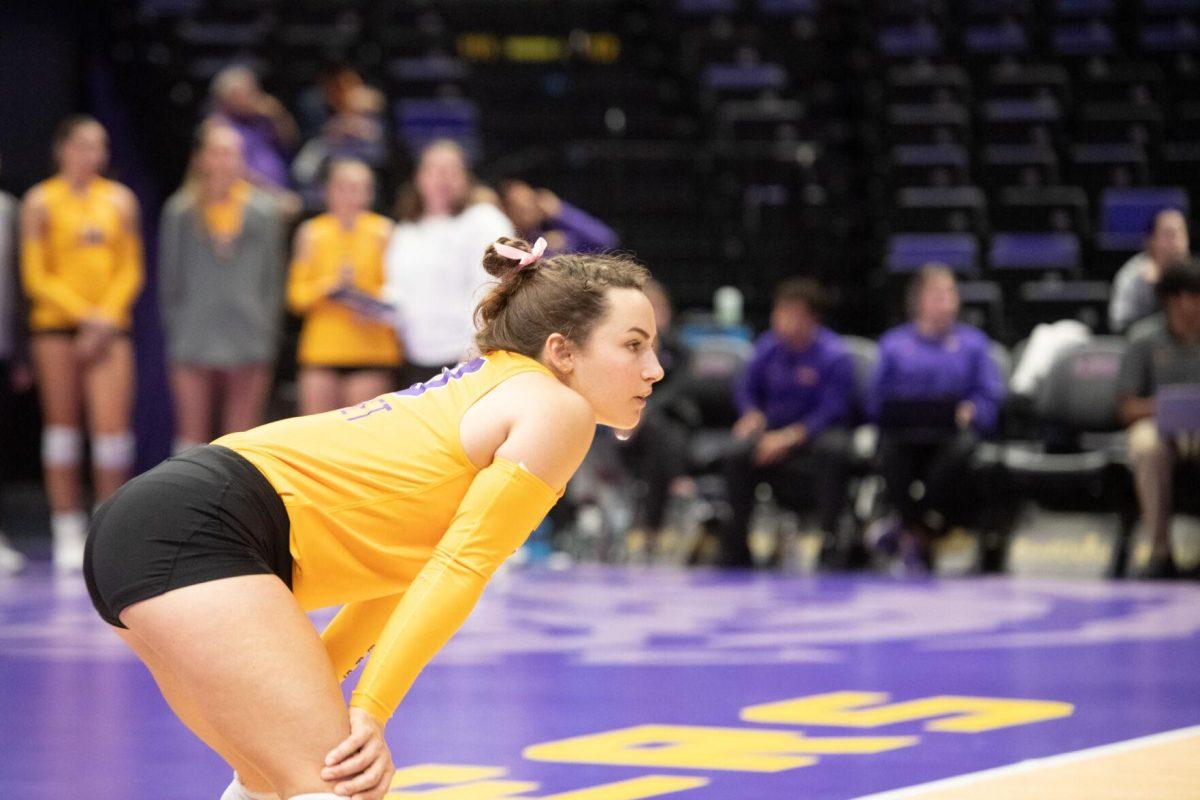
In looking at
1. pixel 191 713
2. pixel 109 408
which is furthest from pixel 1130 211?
pixel 191 713

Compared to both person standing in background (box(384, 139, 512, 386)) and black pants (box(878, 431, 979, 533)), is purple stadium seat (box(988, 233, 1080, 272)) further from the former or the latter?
person standing in background (box(384, 139, 512, 386))

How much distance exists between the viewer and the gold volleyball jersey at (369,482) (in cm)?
268

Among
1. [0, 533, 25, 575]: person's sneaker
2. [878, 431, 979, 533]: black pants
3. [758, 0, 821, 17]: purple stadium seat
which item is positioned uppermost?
[758, 0, 821, 17]: purple stadium seat

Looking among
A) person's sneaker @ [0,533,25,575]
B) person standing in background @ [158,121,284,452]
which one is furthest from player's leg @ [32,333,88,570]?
person standing in background @ [158,121,284,452]

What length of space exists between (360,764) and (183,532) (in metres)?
0.42

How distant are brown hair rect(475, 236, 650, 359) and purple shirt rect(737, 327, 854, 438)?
605 cm

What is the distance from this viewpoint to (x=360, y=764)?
2.48 meters

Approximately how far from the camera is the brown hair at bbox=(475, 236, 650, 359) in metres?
2.82

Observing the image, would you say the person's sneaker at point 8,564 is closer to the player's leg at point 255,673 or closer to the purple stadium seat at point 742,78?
the player's leg at point 255,673

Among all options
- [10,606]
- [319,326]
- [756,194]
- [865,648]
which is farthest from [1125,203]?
[10,606]

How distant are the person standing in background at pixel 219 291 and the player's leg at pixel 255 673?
617cm

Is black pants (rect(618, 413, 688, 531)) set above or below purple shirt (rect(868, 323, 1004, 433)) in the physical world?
below

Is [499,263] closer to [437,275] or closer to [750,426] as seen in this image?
[437,275]

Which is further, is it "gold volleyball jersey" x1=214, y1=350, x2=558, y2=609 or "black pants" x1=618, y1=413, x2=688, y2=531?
"black pants" x1=618, y1=413, x2=688, y2=531
